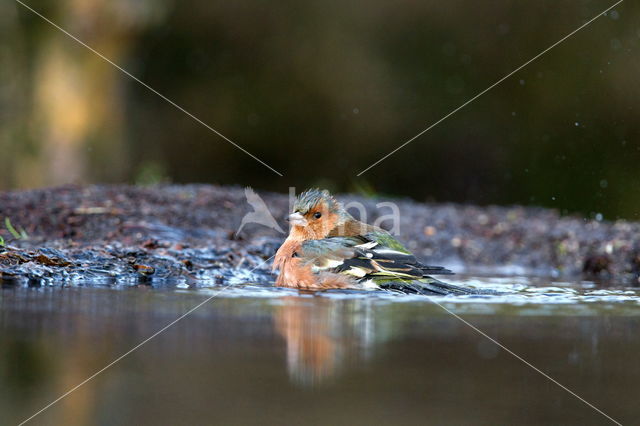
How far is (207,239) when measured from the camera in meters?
7.05

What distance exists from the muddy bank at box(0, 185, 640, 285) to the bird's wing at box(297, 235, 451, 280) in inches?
21.7

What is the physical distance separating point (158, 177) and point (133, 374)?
23.5ft

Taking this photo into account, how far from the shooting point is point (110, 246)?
6.01 meters

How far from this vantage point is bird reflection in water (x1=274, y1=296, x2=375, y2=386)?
3076 millimetres

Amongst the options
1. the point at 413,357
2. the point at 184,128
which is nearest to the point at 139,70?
the point at 184,128

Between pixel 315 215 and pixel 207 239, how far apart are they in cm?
120

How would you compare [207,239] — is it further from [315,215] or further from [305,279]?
[305,279]

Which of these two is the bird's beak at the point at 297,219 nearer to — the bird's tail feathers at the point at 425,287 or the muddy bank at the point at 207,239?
the muddy bank at the point at 207,239

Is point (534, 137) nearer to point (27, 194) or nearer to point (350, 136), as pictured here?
point (350, 136)

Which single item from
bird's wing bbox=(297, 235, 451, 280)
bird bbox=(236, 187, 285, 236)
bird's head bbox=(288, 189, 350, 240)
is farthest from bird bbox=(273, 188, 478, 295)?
bird bbox=(236, 187, 285, 236)

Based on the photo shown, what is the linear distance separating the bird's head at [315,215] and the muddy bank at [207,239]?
0.49 metres

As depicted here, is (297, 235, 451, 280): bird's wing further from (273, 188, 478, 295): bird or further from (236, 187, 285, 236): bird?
(236, 187, 285, 236): bird

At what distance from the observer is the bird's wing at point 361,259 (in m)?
5.43

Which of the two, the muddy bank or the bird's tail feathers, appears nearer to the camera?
the bird's tail feathers
